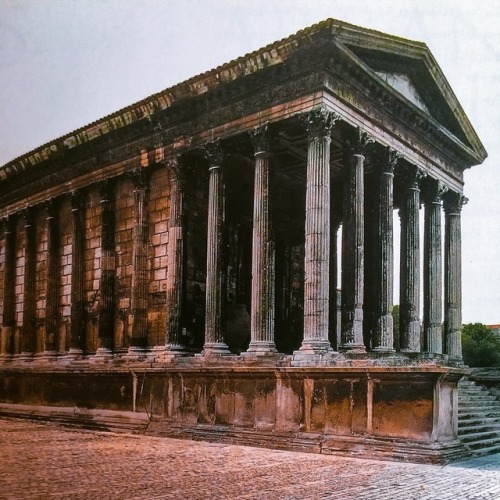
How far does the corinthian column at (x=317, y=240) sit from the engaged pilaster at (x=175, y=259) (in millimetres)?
4338

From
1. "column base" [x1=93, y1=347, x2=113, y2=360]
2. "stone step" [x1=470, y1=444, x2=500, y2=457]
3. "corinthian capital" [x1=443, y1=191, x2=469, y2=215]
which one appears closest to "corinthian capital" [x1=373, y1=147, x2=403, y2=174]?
"corinthian capital" [x1=443, y1=191, x2=469, y2=215]

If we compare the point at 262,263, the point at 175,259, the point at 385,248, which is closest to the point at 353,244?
the point at 385,248

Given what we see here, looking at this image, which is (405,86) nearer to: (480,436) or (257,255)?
(257,255)

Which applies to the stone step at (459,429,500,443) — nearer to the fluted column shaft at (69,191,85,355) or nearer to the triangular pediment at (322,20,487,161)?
the triangular pediment at (322,20,487,161)

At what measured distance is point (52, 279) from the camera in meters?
23.0

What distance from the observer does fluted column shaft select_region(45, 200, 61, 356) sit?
22672mm

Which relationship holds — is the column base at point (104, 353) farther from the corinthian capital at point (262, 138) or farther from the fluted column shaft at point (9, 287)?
the corinthian capital at point (262, 138)

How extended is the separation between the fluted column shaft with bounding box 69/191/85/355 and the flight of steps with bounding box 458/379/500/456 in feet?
37.9

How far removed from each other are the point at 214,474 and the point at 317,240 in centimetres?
644

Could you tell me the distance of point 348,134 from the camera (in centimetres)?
1694

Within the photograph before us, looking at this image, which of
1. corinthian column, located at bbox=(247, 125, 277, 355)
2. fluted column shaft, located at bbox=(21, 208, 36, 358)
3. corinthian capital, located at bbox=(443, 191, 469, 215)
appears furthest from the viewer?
fluted column shaft, located at bbox=(21, 208, 36, 358)

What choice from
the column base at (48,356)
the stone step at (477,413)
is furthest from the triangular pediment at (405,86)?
the column base at (48,356)

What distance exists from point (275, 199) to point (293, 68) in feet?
21.4

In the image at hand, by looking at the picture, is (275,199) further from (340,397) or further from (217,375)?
(340,397)
